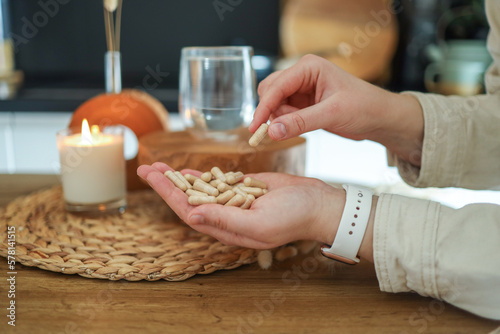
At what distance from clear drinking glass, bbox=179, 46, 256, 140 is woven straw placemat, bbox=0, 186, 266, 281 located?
0.64 ft

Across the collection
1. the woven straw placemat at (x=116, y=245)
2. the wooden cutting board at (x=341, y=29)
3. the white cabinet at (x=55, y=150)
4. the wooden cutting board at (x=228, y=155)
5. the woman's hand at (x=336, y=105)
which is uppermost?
the wooden cutting board at (x=341, y=29)

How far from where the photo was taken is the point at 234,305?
2.01ft

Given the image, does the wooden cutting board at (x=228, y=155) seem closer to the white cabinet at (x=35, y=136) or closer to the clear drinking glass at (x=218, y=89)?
the clear drinking glass at (x=218, y=89)

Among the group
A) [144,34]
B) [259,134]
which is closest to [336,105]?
[259,134]

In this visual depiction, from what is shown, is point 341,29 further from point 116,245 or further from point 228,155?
point 116,245

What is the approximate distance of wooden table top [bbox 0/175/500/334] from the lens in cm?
56

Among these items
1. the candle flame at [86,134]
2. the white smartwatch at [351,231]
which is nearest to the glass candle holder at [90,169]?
the candle flame at [86,134]

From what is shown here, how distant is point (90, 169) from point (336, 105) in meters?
0.46

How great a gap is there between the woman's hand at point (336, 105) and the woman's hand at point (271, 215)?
116mm

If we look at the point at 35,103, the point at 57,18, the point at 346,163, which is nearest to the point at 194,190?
the point at 346,163

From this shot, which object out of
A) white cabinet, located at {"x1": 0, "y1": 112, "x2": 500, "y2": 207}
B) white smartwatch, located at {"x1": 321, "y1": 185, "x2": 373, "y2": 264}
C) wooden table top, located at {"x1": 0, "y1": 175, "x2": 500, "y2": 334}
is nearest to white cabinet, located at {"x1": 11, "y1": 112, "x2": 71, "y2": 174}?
white cabinet, located at {"x1": 0, "y1": 112, "x2": 500, "y2": 207}

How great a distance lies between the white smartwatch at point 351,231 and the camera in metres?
0.66

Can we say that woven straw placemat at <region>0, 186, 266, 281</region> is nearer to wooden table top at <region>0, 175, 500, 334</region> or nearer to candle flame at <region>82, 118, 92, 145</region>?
wooden table top at <region>0, 175, 500, 334</region>

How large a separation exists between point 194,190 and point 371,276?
0.30m
